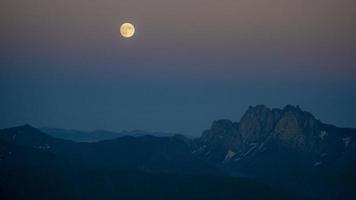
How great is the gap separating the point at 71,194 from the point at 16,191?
1799 cm

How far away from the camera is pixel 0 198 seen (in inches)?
6531

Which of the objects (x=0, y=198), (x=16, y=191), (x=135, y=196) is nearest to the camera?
(x=0, y=198)

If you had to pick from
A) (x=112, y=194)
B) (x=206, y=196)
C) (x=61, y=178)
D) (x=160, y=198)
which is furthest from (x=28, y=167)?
(x=206, y=196)

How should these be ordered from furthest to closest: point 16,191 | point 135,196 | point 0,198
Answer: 1. point 135,196
2. point 16,191
3. point 0,198

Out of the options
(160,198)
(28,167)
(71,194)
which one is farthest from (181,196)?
(28,167)

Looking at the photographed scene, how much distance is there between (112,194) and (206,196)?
31178 mm

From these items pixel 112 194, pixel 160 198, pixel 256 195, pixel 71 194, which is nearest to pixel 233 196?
pixel 256 195

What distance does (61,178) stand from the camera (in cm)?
19850

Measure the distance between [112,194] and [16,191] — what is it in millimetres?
32101

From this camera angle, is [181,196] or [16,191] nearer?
[16,191]

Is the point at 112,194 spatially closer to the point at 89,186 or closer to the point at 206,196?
the point at 89,186

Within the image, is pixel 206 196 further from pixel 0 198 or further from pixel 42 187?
pixel 0 198

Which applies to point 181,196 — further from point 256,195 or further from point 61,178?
point 61,178

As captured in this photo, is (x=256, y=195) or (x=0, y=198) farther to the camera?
(x=256, y=195)
